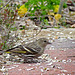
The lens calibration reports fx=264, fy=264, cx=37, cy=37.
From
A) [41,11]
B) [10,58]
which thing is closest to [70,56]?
[10,58]

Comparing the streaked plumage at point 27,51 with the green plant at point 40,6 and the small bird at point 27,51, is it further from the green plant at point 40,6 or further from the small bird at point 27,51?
the green plant at point 40,6

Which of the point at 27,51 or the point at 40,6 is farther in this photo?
the point at 40,6

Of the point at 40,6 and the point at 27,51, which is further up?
the point at 40,6

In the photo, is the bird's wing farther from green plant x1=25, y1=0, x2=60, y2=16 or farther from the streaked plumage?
green plant x1=25, y1=0, x2=60, y2=16

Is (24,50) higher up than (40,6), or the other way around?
(40,6)

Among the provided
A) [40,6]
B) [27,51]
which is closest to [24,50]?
[27,51]

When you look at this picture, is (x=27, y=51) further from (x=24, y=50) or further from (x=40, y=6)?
(x=40, y=6)

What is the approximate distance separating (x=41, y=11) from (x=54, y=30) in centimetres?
155

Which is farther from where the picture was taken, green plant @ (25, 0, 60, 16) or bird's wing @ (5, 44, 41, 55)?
green plant @ (25, 0, 60, 16)

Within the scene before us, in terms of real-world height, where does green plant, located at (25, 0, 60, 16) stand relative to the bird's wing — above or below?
above

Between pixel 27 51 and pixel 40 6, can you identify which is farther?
pixel 40 6

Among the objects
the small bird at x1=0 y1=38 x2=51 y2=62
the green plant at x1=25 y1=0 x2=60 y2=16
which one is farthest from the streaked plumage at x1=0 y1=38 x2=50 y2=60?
the green plant at x1=25 y1=0 x2=60 y2=16

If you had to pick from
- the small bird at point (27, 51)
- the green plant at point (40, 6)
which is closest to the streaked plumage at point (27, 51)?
the small bird at point (27, 51)

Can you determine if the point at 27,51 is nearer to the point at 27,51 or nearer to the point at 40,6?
the point at 27,51
